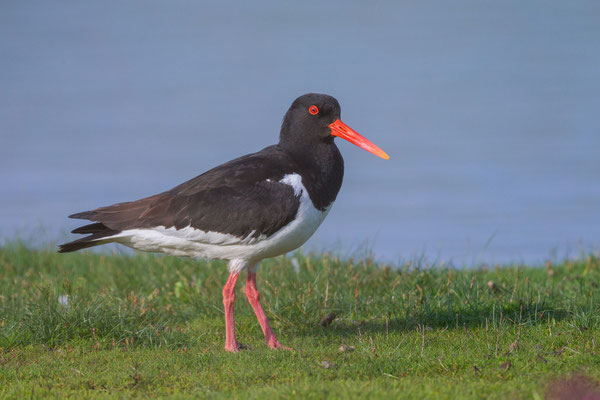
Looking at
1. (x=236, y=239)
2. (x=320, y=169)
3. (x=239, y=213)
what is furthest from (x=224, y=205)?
(x=320, y=169)

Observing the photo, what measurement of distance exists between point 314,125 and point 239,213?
4.49ft

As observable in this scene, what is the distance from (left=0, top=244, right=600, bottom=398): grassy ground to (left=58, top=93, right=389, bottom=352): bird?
658 millimetres

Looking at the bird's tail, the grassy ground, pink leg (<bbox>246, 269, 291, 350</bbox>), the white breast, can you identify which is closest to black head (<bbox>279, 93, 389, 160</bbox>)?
the white breast

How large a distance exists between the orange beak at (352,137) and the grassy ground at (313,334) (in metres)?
1.64

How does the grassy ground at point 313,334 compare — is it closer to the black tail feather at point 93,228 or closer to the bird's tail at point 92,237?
the bird's tail at point 92,237

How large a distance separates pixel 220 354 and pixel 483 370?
2.31 metres

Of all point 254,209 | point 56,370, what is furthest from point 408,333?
point 56,370

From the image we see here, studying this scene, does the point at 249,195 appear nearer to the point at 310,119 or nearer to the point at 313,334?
the point at 310,119

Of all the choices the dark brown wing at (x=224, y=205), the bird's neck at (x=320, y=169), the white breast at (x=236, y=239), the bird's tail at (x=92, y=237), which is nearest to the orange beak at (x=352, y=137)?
the bird's neck at (x=320, y=169)

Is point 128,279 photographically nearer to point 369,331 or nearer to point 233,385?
point 369,331

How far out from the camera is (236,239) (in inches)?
260

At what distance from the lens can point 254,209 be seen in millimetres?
6566

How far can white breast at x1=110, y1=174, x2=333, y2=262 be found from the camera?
260 inches

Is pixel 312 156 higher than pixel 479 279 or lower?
higher
